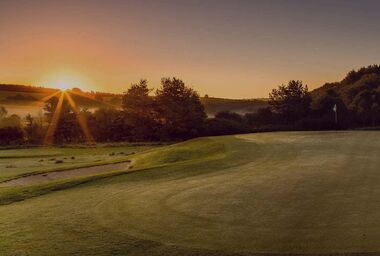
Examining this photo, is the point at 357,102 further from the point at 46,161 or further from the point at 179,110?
the point at 46,161

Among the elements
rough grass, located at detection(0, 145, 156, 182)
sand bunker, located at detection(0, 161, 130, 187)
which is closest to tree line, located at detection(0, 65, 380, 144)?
rough grass, located at detection(0, 145, 156, 182)

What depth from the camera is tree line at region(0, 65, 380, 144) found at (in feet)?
244

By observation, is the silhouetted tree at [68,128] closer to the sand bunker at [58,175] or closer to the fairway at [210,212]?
the sand bunker at [58,175]

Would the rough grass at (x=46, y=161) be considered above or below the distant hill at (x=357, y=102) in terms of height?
below

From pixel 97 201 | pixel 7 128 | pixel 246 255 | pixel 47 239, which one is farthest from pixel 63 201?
pixel 7 128

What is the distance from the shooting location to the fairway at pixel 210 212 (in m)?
10.0

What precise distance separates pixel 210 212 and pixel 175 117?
63.1 m

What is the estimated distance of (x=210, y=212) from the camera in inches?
500

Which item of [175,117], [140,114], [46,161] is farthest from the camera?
[140,114]

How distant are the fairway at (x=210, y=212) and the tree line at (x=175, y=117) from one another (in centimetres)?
4657

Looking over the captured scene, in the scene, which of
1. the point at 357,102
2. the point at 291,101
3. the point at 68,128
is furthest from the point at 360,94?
the point at 68,128

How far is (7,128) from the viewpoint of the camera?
7569cm


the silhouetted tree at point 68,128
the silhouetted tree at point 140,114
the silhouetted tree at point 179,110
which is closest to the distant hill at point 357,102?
the silhouetted tree at point 179,110

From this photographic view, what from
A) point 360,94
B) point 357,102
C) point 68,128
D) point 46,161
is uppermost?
point 360,94
